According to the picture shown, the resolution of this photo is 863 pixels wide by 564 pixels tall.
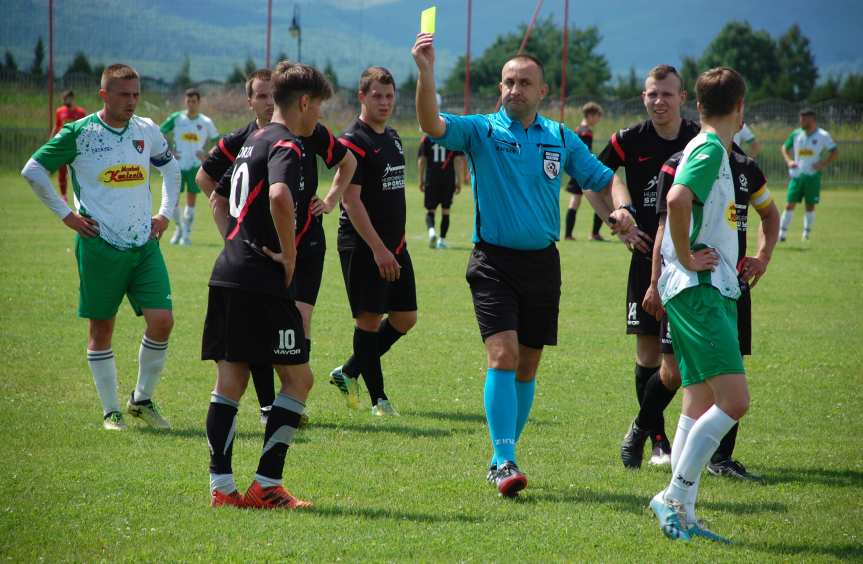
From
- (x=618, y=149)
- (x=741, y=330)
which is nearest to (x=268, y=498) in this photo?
(x=741, y=330)

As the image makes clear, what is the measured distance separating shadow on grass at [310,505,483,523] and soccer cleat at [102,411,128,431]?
222 centimetres

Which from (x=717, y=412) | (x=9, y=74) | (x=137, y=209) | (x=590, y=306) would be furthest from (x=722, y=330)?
(x=9, y=74)

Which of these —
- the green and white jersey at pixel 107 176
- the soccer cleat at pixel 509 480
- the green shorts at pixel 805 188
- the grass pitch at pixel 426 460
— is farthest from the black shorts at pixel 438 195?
the soccer cleat at pixel 509 480

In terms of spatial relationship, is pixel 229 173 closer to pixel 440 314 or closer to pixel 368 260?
pixel 368 260

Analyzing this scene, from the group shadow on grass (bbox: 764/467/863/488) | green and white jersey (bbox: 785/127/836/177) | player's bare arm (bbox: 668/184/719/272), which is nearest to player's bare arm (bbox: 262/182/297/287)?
player's bare arm (bbox: 668/184/719/272)

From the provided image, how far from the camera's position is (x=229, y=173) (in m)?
5.61

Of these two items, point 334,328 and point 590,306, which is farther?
point 590,306

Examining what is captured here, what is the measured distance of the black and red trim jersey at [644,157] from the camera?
21.2ft

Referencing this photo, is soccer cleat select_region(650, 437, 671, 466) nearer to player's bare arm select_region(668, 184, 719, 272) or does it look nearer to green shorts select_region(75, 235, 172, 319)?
player's bare arm select_region(668, 184, 719, 272)

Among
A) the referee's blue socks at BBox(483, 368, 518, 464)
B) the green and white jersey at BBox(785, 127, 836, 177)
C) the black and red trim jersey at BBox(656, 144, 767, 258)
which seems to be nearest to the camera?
the referee's blue socks at BBox(483, 368, 518, 464)

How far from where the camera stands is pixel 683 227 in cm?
472

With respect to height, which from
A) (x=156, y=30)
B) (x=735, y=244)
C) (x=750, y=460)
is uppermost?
(x=156, y=30)

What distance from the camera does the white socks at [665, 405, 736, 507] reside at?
4844mm

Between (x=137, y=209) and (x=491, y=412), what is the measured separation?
293 cm
